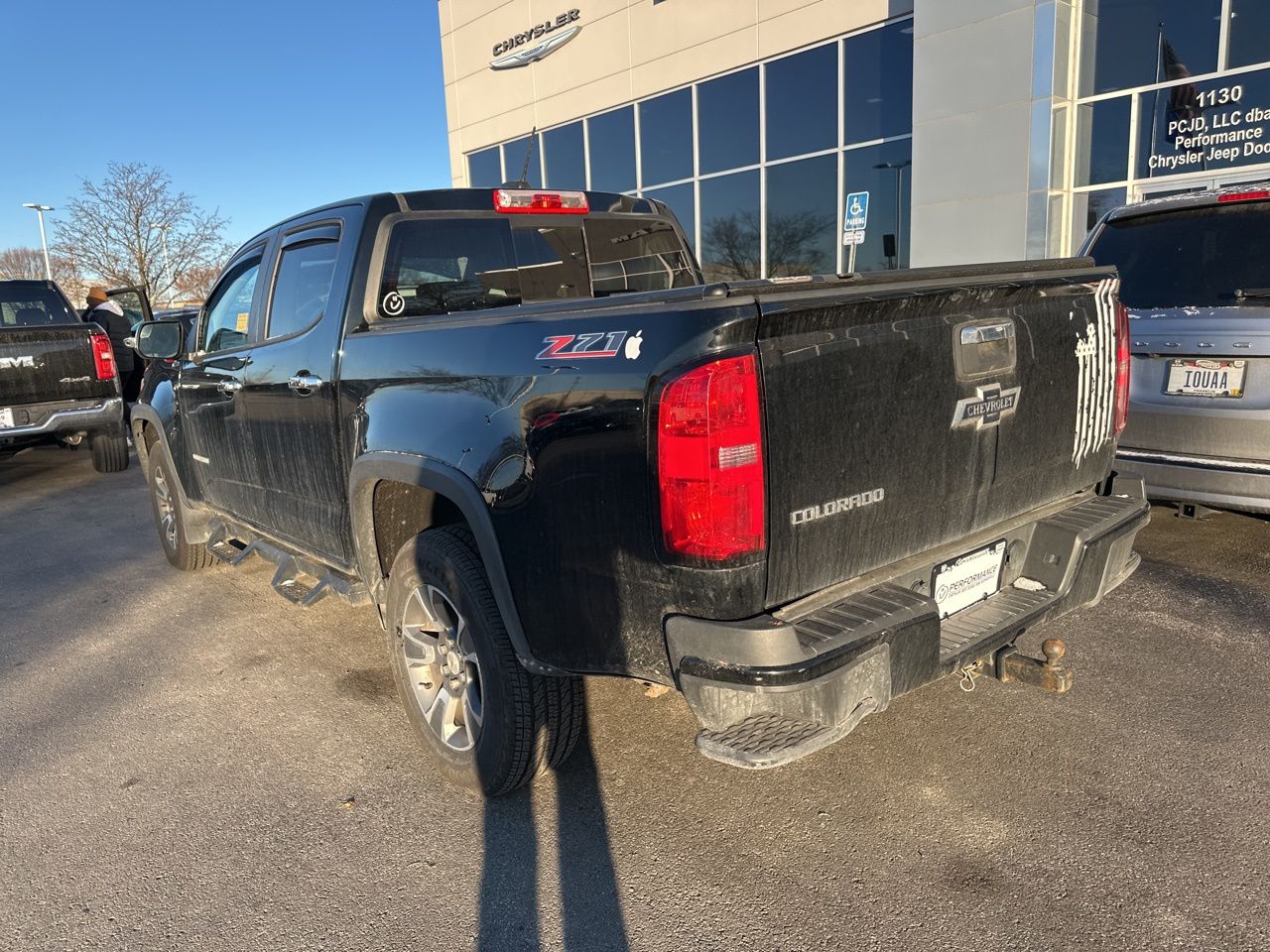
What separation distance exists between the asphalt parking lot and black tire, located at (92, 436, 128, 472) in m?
5.88

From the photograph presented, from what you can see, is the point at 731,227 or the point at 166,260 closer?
the point at 731,227

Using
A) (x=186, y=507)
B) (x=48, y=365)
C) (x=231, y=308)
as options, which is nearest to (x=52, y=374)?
(x=48, y=365)

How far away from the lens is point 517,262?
3955 mm

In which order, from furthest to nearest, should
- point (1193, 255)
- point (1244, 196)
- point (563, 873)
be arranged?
1. point (1193, 255)
2. point (1244, 196)
3. point (563, 873)

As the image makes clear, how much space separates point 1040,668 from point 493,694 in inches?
66.5

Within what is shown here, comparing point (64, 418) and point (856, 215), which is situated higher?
point (856, 215)

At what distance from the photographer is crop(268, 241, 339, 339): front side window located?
148 inches

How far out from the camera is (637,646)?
2387 millimetres

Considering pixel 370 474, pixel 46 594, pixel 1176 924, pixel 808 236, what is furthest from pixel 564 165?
pixel 1176 924

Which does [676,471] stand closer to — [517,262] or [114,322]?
[517,262]

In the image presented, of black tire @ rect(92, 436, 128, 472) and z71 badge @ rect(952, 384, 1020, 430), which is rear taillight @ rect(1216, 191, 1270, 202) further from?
black tire @ rect(92, 436, 128, 472)

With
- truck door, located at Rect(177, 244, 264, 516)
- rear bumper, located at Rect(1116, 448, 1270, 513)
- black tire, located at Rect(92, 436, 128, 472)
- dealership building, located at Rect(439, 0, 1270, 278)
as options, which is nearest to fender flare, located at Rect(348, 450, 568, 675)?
truck door, located at Rect(177, 244, 264, 516)

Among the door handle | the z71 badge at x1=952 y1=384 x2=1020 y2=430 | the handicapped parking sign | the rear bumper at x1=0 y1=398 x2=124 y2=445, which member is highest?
the handicapped parking sign

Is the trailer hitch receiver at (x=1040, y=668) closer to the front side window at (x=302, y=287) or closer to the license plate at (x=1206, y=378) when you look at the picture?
the license plate at (x=1206, y=378)
